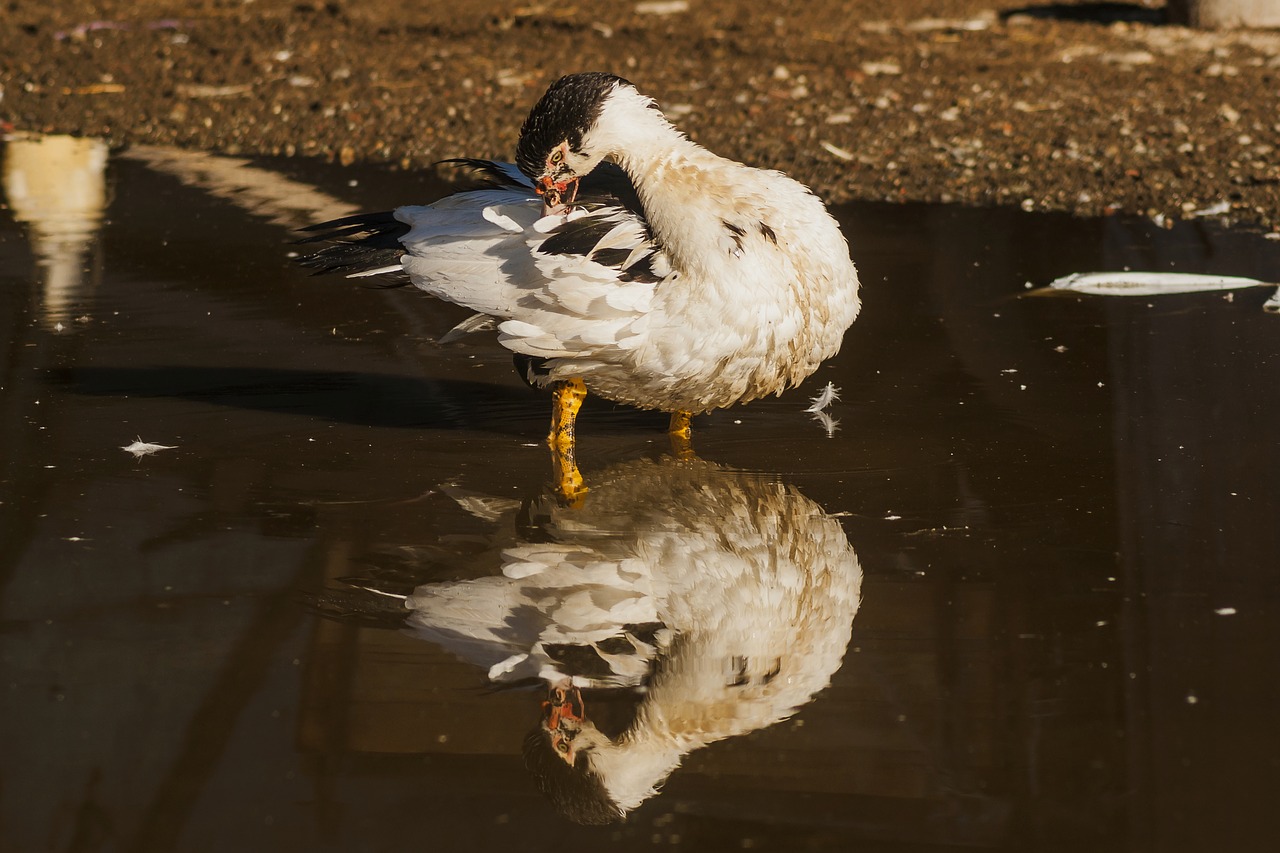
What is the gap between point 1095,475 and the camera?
4.26 meters

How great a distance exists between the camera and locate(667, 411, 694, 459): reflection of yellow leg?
4.61 meters

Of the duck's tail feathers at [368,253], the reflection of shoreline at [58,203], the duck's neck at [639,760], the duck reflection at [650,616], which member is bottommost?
the reflection of shoreline at [58,203]

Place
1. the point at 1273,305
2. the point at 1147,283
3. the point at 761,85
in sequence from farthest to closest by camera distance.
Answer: the point at 761,85
the point at 1147,283
the point at 1273,305

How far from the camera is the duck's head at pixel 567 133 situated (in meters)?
4.06

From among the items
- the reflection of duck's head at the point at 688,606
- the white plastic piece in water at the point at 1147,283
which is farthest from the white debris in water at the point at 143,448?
the white plastic piece in water at the point at 1147,283

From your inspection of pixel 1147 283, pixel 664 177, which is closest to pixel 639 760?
pixel 664 177

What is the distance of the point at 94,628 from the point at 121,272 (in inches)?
132

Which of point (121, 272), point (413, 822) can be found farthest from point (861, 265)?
point (413, 822)

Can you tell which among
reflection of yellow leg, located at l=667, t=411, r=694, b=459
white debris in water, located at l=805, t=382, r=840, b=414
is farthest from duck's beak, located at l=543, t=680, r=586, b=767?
white debris in water, located at l=805, t=382, r=840, b=414

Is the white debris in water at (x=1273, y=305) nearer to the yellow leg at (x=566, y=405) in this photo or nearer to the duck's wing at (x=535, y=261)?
the duck's wing at (x=535, y=261)

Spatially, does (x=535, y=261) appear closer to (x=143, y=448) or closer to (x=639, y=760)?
(x=143, y=448)

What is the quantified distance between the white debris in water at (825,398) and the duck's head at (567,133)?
3.97ft

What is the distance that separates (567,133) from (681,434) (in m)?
1.08

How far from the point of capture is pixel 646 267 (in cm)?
413
